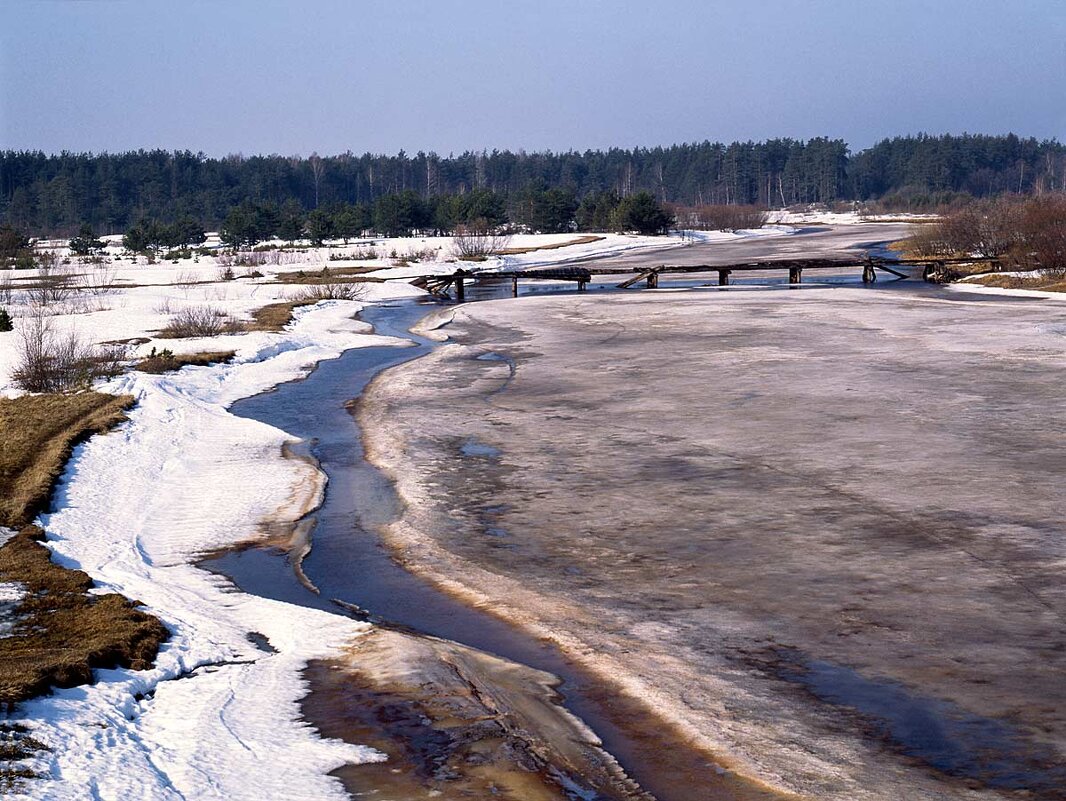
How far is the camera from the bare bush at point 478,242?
69.8 metres

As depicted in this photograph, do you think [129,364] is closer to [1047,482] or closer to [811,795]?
[1047,482]

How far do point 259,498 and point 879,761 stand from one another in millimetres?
8181

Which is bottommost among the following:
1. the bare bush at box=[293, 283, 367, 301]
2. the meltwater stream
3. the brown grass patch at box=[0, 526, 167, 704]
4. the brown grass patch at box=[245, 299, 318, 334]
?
the meltwater stream

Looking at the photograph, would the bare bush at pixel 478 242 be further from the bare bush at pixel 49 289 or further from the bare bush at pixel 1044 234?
the bare bush at pixel 1044 234

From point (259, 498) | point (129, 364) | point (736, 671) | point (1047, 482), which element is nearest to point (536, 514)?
point (259, 498)

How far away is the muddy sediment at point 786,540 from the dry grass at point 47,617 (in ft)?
8.98

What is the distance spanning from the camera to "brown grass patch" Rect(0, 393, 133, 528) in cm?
1171

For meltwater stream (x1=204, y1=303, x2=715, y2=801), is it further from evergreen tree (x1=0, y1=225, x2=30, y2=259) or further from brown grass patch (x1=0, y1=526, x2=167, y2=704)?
evergreen tree (x1=0, y1=225, x2=30, y2=259)

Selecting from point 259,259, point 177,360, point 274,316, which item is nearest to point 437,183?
point 259,259

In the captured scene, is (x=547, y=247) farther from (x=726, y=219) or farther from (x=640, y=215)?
(x=726, y=219)

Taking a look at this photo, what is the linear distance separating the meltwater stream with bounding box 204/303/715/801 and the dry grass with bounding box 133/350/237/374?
14.5 feet

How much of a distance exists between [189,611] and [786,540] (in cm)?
514

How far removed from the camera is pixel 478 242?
7406cm

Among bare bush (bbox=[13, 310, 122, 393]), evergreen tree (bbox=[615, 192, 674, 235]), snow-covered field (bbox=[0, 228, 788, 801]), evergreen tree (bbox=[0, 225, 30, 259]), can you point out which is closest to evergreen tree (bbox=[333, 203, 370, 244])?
evergreen tree (bbox=[615, 192, 674, 235])
